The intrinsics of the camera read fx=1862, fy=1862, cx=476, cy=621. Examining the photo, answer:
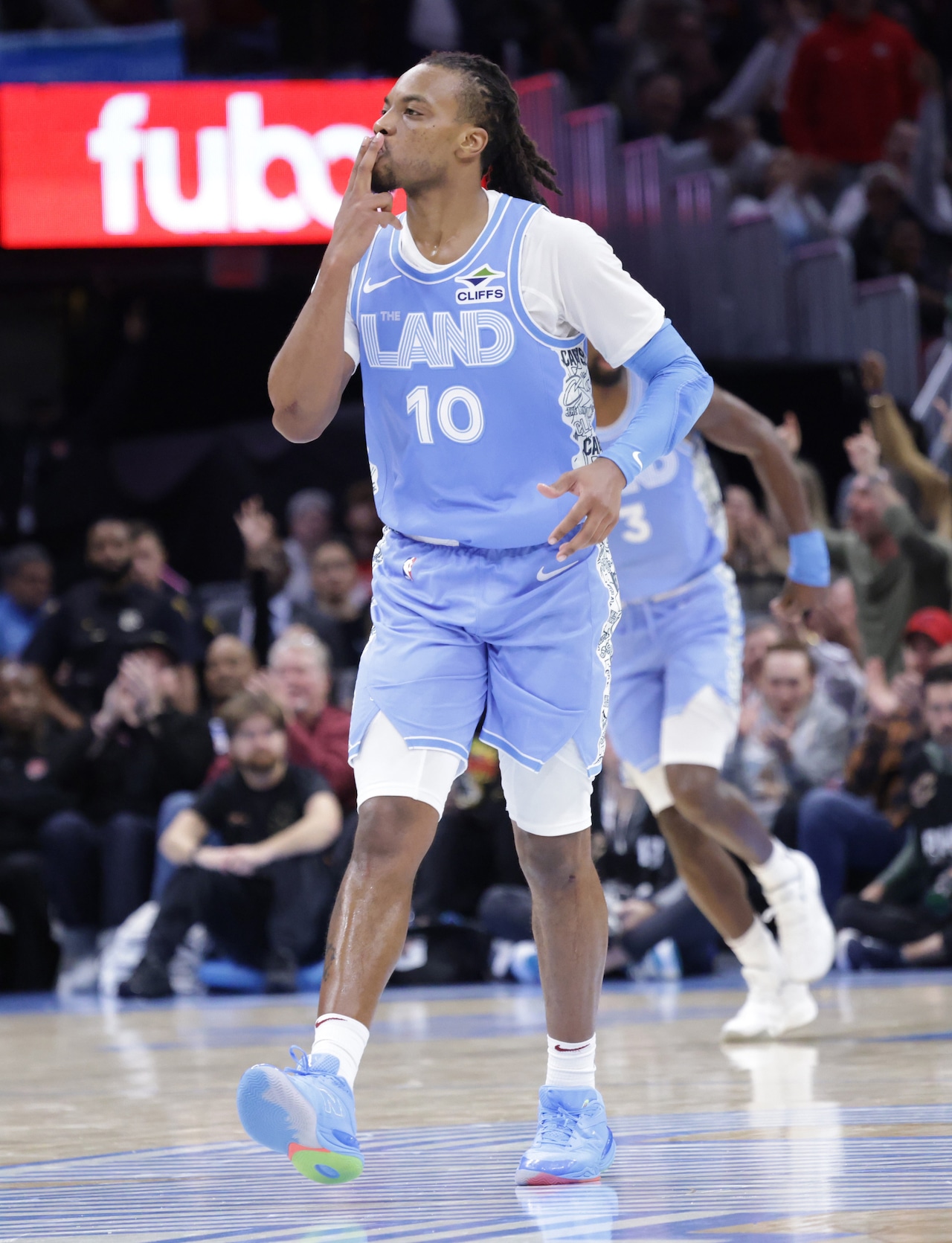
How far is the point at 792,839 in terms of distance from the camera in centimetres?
787

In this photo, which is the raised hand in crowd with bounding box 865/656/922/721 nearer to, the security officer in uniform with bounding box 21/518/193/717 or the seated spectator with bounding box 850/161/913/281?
the security officer in uniform with bounding box 21/518/193/717

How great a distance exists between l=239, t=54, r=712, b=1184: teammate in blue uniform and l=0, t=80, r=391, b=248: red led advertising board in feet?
22.9

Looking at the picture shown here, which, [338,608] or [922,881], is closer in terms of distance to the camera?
[922,881]

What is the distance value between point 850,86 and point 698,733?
9.01m

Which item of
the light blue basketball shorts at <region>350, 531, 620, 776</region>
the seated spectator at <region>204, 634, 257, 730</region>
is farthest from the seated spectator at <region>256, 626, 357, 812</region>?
the light blue basketball shorts at <region>350, 531, 620, 776</region>

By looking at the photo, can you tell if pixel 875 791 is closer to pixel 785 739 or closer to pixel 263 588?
pixel 785 739

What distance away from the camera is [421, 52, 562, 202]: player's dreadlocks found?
3.21m

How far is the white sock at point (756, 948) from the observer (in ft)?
17.2

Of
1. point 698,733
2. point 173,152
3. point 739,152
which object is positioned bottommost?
point 698,733

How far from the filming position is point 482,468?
10.2 feet

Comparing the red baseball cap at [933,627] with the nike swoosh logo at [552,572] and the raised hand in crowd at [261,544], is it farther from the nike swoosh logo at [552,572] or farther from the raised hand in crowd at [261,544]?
the nike swoosh logo at [552,572]

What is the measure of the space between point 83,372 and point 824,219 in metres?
5.32

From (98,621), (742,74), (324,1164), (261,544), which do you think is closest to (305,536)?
(261,544)

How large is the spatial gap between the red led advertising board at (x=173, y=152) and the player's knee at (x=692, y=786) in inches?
225
